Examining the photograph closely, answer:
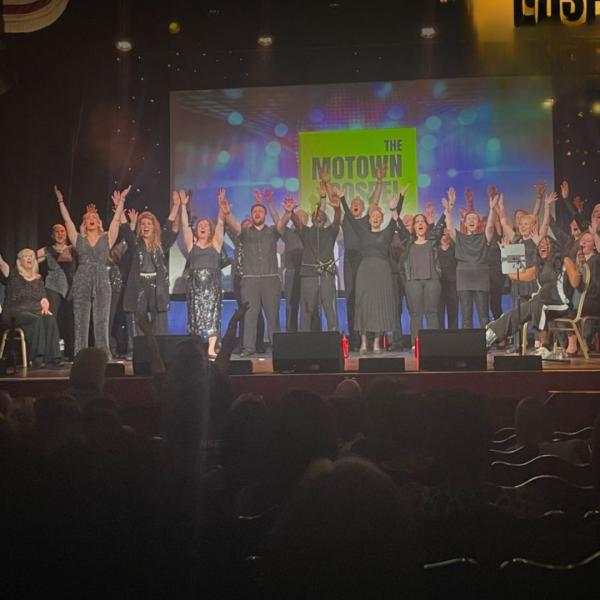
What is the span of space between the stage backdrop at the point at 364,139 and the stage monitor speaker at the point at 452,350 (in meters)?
4.39

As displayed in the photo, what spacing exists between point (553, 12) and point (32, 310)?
727 cm

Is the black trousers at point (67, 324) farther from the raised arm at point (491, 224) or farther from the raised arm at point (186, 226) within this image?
the raised arm at point (491, 224)

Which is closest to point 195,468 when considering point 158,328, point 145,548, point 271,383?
point 145,548

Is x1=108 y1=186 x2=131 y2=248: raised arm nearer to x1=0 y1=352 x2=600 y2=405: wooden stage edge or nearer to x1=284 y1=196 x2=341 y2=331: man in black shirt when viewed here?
x1=284 y1=196 x2=341 y2=331: man in black shirt

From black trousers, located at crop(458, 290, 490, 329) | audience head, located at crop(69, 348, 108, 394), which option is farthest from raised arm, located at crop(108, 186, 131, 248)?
audience head, located at crop(69, 348, 108, 394)

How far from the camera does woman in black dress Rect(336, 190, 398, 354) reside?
415 inches

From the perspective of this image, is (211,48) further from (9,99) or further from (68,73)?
(9,99)

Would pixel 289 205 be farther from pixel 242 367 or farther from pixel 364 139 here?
pixel 242 367

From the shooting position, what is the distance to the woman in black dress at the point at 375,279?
1054 centimetres

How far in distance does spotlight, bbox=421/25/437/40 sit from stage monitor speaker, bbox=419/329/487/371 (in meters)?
5.51

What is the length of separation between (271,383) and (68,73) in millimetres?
7036

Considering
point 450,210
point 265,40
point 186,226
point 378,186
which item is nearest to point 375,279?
point 378,186

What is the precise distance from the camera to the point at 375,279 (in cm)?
1055

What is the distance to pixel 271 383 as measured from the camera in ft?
25.0
